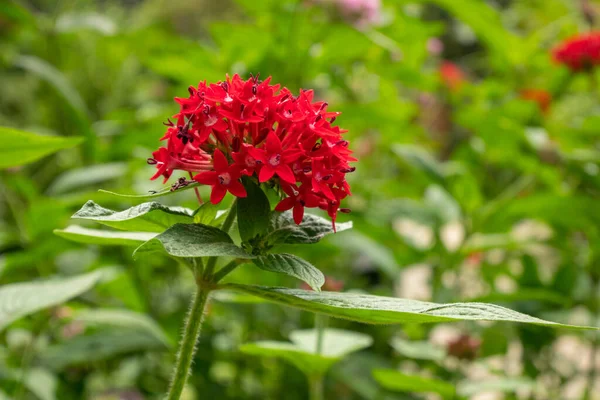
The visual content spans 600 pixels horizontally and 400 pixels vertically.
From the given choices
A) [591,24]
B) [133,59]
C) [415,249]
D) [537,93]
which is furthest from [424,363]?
[133,59]

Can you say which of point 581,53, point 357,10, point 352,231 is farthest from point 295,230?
point 581,53

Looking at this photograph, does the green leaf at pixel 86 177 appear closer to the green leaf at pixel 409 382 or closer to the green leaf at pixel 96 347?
the green leaf at pixel 96 347

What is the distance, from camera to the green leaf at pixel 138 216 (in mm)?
393

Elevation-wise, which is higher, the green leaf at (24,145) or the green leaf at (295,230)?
the green leaf at (24,145)

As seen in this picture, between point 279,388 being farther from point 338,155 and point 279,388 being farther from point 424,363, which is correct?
point 338,155

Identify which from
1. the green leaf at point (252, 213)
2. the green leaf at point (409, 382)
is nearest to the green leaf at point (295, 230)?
the green leaf at point (252, 213)

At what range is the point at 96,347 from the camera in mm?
865

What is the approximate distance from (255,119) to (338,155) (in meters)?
0.06

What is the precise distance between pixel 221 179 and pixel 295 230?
0.24 feet

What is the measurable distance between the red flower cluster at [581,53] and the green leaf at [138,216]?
977 mm

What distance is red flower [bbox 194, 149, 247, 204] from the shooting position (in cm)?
40

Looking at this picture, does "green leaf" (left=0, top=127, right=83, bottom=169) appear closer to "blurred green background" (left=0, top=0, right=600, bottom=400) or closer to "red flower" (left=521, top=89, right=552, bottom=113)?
"blurred green background" (left=0, top=0, right=600, bottom=400)

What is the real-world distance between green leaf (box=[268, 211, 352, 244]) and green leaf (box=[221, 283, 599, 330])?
0.04m

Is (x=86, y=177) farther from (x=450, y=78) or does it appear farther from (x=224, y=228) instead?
(x=450, y=78)
